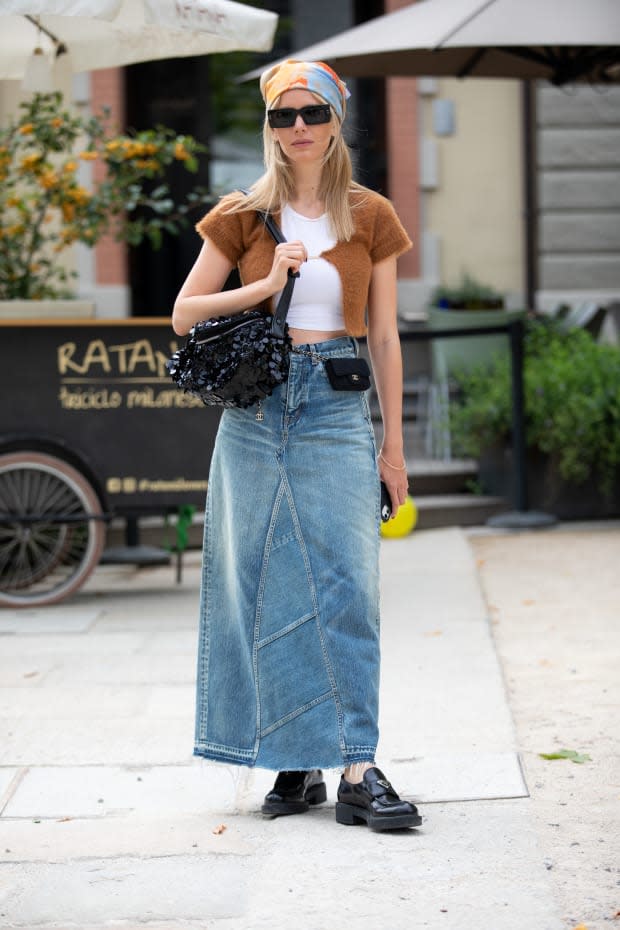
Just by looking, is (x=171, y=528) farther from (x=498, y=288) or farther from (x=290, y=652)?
(x=290, y=652)

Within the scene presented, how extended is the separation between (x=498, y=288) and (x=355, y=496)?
863 cm

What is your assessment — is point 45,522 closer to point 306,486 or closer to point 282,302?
point 306,486

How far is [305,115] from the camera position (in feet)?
12.1

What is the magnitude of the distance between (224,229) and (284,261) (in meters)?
0.25

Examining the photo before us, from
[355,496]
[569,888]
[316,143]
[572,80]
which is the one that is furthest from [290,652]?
[572,80]

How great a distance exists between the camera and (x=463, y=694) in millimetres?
5168

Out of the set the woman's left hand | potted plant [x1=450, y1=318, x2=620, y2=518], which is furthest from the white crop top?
potted plant [x1=450, y1=318, x2=620, y2=518]

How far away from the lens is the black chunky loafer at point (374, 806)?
12.1 ft

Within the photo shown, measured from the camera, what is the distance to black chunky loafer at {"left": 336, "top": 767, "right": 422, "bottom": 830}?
3.67m

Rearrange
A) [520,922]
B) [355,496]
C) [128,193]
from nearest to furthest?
[520,922]
[355,496]
[128,193]

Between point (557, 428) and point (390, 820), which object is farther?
point (557, 428)

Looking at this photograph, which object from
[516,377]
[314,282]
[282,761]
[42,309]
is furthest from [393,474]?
[516,377]

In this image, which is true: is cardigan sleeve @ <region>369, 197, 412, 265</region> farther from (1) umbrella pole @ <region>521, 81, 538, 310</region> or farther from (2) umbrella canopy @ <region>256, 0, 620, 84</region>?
(1) umbrella pole @ <region>521, 81, 538, 310</region>

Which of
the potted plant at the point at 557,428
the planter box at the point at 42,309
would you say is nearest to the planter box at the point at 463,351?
the potted plant at the point at 557,428
